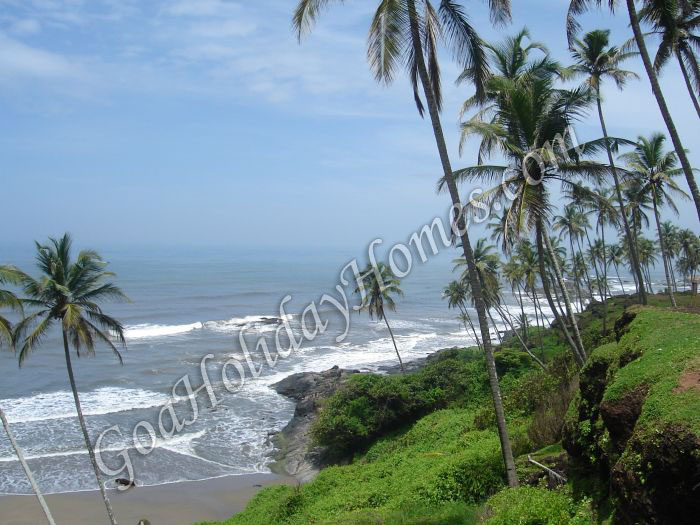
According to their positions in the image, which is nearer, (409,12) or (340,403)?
(409,12)

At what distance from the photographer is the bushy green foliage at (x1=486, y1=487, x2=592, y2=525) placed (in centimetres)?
723

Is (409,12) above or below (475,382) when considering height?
above

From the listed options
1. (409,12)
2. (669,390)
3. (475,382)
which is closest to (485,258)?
(475,382)

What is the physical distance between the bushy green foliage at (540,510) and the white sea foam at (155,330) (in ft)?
157

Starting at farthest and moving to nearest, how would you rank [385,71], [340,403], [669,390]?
[340,403]
[385,71]
[669,390]

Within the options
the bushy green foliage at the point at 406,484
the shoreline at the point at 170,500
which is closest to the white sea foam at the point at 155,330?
the shoreline at the point at 170,500

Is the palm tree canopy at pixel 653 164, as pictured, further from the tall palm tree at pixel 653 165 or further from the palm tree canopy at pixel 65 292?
the palm tree canopy at pixel 65 292

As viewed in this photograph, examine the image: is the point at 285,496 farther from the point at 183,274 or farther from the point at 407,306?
the point at 183,274

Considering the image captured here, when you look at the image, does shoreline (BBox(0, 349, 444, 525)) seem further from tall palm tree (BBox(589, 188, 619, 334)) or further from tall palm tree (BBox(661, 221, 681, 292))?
tall palm tree (BBox(661, 221, 681, 292))

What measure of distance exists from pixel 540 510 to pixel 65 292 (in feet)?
48.4

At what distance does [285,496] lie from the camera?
15.8 meters

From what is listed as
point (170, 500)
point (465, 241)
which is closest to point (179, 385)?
point (170, 500)

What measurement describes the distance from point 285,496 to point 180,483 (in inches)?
300

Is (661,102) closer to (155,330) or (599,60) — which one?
(599,60)
